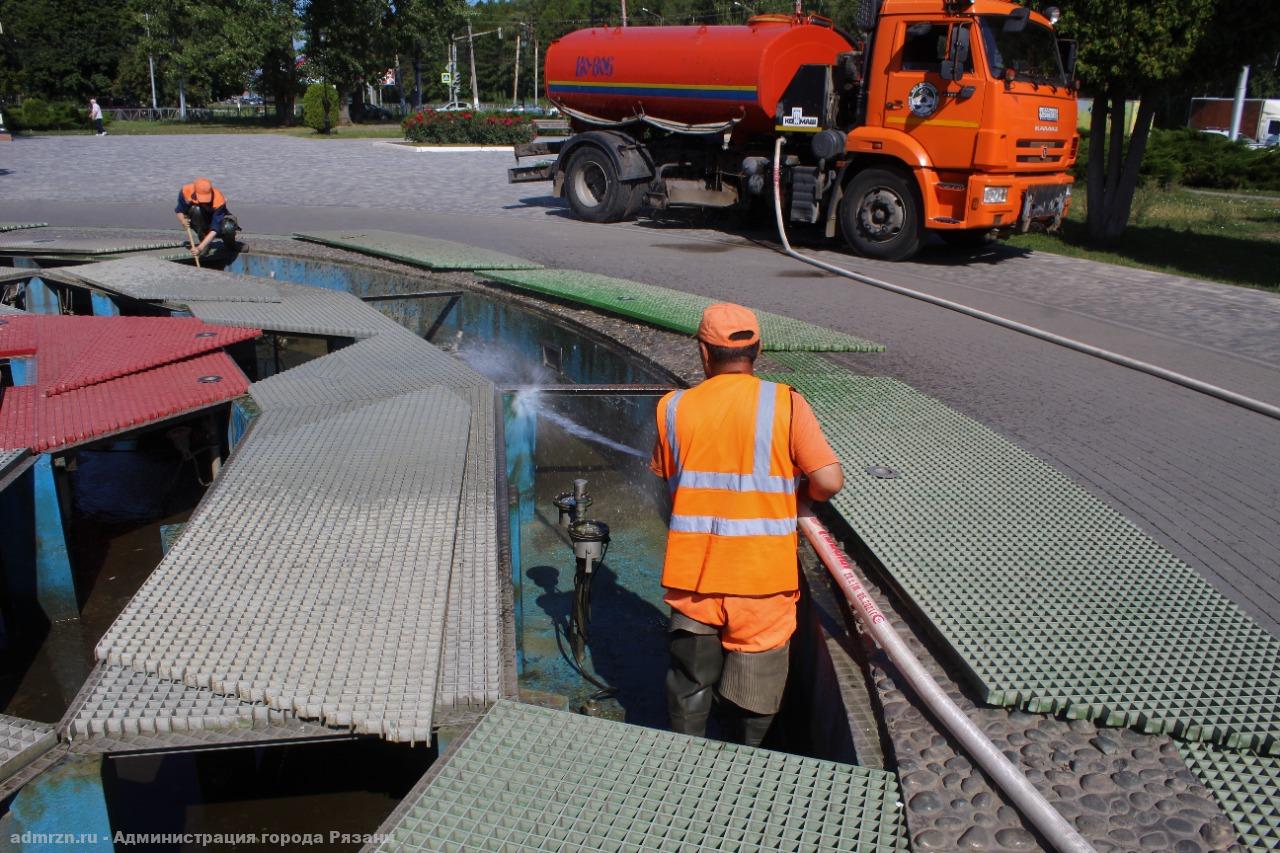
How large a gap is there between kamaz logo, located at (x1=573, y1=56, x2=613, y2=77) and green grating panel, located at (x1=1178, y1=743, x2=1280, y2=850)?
14.7 m

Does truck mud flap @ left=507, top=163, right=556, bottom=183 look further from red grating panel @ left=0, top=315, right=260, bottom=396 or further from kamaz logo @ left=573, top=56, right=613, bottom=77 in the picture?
red grating panel @ left=0, top=315, right=260, bottom=396

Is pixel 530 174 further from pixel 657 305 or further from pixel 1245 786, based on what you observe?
pixel 1245 786

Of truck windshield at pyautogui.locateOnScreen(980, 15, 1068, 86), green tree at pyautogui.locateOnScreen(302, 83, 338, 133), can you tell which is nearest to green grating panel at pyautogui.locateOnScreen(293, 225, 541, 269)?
truck windshield at pyautogui.locateOnScreen(980, 15, 1068, 86)

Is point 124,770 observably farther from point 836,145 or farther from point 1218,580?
point 836,145

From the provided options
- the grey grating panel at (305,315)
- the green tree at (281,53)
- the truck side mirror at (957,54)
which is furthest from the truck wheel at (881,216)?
the green tree at (281,53)

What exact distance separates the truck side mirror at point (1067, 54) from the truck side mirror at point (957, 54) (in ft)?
6.40

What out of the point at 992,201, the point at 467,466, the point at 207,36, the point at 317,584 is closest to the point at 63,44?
the point at 207,36

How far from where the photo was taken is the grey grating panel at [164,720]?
8.59ft

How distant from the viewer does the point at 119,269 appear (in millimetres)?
9688

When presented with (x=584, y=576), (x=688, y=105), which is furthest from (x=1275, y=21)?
(x=584, y=576)

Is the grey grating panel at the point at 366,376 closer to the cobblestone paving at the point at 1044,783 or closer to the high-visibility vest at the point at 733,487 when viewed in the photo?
the high-visibility vest at the point at 733,487

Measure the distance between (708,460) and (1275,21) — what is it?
41.1 feet

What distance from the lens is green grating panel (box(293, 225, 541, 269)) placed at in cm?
1035

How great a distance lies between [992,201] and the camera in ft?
38.8
